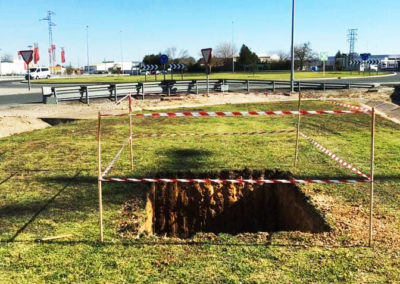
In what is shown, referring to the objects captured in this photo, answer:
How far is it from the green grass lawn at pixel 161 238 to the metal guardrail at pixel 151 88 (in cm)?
857

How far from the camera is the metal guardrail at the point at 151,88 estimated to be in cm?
2044

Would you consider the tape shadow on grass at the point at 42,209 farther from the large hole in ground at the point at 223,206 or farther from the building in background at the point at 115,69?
the building in background at the point at 115,69

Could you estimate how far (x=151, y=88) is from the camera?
24.1 metres

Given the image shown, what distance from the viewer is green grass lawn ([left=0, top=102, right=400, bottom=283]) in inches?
171

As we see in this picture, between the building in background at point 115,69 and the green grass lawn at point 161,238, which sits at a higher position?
the building in background at point 115,69

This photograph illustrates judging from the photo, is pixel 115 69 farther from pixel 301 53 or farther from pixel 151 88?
pixel 151 88

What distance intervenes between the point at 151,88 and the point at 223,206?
17.1 m

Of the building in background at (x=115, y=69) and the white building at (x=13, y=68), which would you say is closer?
the building in background at (x=115, y=69)

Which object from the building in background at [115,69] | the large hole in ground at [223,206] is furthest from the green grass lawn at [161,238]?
the building in background at [115,69]

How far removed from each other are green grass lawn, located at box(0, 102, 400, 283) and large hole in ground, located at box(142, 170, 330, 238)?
17.2 inches

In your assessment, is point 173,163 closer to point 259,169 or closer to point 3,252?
point 259,169

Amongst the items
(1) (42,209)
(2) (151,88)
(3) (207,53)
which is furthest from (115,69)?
(1) (42,209)

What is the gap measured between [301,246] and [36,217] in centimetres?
377

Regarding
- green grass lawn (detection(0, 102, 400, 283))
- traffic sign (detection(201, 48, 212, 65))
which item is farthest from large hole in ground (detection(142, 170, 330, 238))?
traffic sign (detection(201, 48, 212, 65))
